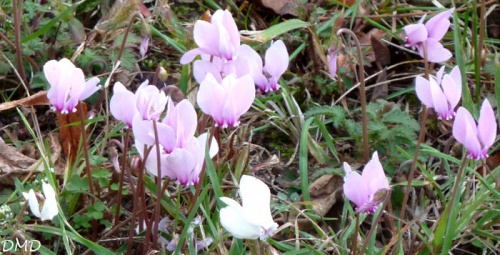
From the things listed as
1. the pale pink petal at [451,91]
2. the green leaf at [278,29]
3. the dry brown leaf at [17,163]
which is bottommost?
the dry brown leaf at [17,163]

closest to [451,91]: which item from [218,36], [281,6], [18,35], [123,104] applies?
[218,36]

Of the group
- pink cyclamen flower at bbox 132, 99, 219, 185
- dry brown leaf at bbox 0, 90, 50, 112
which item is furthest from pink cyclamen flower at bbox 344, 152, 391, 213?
dry brown leaf at bbox 0, 90, 50, 112

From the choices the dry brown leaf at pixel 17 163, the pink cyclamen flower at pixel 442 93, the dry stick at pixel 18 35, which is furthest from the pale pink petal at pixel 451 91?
the dry stick at pixel 18 35

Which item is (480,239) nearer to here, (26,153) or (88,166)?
(88,166)

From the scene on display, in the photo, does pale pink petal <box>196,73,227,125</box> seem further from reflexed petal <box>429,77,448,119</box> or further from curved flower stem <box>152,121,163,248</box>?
reflexed petal <box>429,77,448,119</box>

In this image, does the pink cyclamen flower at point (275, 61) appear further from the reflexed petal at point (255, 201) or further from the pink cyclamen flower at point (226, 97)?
the reflexed petal at point (255, 201)

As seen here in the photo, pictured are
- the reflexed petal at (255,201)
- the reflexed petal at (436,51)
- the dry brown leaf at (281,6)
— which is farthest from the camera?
the dry brown leaf at (281,6)

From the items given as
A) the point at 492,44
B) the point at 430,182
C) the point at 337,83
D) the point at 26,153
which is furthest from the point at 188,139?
the point at 492,44
